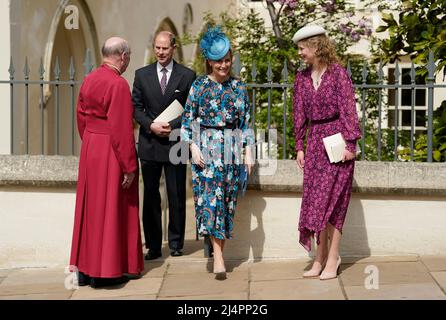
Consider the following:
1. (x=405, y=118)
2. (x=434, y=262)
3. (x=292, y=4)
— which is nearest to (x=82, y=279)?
(x=434, y=262)

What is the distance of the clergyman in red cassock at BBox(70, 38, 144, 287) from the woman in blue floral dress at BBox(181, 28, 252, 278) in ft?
1.56

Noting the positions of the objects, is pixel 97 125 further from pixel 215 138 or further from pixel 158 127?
pixel 215 138

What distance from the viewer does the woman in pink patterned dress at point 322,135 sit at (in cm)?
675

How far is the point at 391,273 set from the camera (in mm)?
7035

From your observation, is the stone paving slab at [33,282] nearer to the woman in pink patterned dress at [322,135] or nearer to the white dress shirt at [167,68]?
the white dress shirt at [167,68]

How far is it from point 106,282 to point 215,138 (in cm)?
131

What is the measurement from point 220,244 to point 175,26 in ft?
31.0

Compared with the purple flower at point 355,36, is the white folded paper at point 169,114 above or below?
below

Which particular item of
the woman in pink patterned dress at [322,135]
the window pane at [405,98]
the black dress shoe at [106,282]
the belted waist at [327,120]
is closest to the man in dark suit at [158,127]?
the black dress shoe at [106,282]

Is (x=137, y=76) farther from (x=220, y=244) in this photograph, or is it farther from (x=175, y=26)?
(x=175, y=26)

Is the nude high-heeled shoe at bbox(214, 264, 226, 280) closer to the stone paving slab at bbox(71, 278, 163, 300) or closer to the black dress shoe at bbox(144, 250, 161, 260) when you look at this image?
the stone paving slab at bbox(71, 278, 163, 300)

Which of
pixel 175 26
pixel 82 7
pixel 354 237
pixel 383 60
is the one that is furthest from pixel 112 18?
pixel 354 237

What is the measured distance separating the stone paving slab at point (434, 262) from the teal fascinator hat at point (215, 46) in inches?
88.5

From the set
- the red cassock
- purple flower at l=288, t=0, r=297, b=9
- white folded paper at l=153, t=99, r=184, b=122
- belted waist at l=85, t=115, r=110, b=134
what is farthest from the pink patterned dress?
purple flower at l=288, t=0, r=297, b=9
